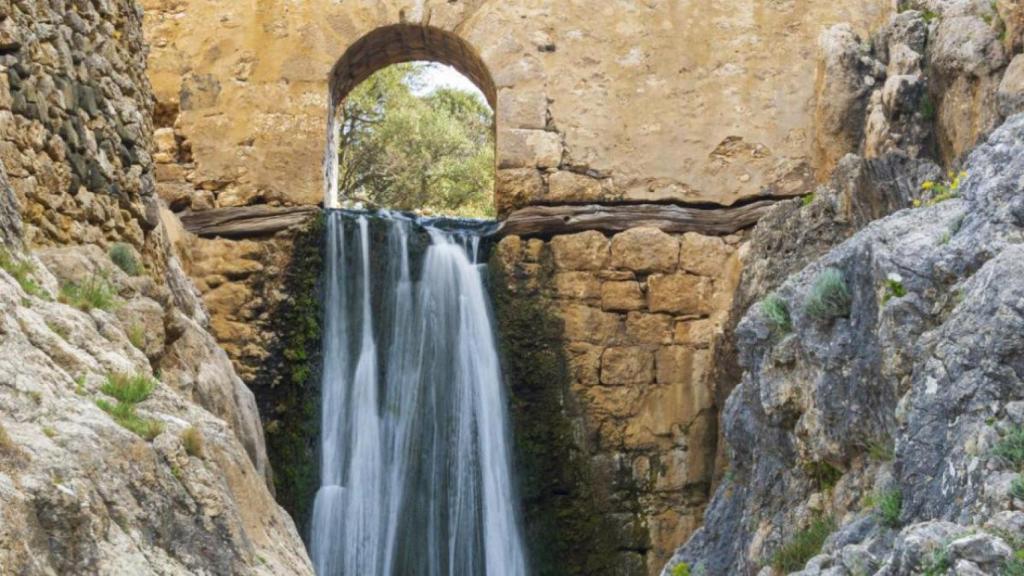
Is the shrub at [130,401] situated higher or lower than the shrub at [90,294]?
lower

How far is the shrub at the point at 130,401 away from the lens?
4.97m

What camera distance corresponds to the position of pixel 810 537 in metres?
6.73

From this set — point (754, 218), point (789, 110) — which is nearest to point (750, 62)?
point (789, 110)

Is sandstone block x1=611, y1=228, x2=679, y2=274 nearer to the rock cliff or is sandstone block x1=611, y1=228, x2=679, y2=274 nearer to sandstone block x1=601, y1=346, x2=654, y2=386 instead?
sandstone block x1=601, y1=346, x2=654, y2=386

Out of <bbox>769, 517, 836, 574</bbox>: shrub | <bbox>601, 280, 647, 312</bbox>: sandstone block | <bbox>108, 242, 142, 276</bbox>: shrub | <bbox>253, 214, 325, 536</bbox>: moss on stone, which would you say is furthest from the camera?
<bbox>601, 280, 647, 312</bbox>: sandstone block

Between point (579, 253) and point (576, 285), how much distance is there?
0.77 feet

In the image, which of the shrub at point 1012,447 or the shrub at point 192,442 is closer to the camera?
the shrub at point 1012,447

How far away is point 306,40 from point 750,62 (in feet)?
11.0

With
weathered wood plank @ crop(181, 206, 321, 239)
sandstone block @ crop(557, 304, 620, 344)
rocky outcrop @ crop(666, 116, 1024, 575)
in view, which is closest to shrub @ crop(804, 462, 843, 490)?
rocky outcrop @ crop(666, 116, 1024, 575)

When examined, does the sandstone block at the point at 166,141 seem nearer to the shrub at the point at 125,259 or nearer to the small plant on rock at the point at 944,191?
the shrub at the point at 125,259

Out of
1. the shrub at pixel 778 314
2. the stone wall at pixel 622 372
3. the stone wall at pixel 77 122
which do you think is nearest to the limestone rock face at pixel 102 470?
the stone wall at pixel 77 122

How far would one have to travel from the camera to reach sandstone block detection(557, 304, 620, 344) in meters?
11.2

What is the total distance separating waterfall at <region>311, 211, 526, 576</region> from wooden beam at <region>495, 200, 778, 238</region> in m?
0.44

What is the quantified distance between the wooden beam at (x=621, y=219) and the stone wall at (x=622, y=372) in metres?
0.08
